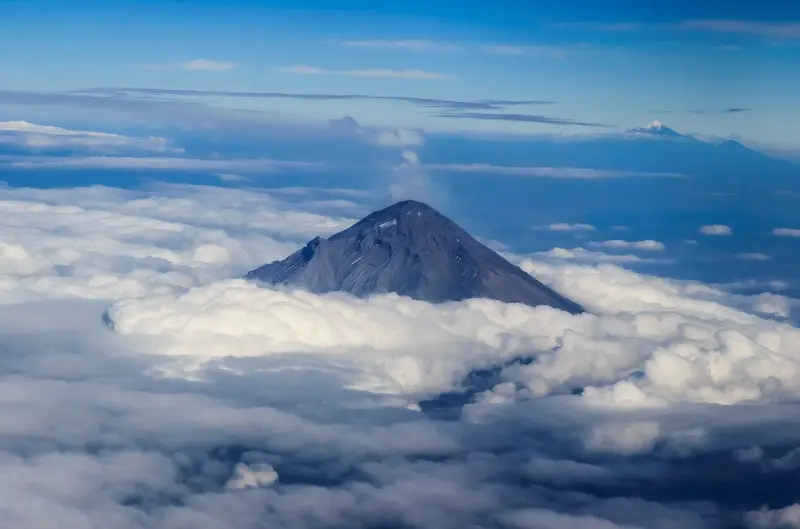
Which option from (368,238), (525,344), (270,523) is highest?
(368,238)

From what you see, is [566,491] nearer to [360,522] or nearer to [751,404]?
[360,522]

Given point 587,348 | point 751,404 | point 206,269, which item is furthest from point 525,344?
point 206,269

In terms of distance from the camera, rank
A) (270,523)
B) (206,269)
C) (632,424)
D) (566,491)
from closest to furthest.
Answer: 1. (270,523)
2. (566,491)
3. (632,424)
4. (206,269)

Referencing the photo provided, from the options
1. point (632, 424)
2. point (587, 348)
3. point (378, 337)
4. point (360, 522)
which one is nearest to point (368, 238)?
point (378, 337)

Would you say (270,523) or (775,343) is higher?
(775,343)

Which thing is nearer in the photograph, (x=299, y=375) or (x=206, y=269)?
(x=299, y=375)

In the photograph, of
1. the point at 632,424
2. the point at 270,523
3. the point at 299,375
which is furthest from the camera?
the point at 299,375
